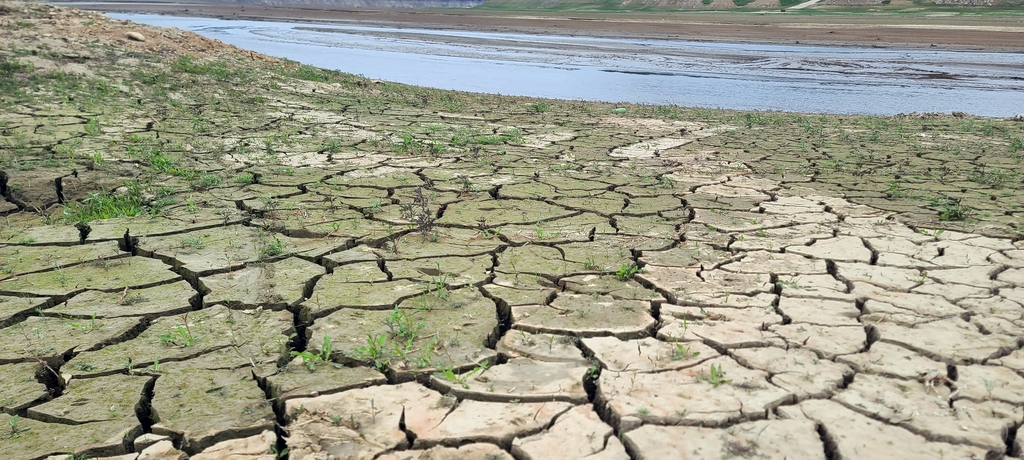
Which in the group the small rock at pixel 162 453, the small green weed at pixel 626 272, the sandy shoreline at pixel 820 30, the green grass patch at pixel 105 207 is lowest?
the small rock at pixel 162 453

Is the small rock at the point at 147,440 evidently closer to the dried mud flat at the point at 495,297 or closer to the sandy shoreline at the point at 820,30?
the dried mud flat at the point at 495,297

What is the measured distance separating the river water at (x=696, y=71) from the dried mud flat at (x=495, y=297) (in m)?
5.97

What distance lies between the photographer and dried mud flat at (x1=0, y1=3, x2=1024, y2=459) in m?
2.30

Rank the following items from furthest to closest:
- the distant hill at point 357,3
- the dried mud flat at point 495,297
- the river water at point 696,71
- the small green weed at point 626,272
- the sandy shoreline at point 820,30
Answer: the distant hill at point 357,3, the sandy shoreline at point 820,30, the river water at point 696,71, the small green weed at point 626,272, the dried mud flat at point 495,297

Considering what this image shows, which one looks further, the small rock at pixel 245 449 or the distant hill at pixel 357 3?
the distant hill at pixel 357 3

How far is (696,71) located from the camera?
17562mm

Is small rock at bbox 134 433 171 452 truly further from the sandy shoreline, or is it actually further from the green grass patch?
the sandy shoreline

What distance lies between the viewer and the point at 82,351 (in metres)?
2.74

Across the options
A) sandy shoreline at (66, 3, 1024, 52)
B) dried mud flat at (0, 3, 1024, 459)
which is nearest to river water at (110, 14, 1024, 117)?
sandy shoreline at (66, 3, 1024, 52)

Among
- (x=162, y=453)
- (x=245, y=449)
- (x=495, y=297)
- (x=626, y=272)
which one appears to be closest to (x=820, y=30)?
(x=626, y=272)

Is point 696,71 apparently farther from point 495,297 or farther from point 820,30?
point 820,30

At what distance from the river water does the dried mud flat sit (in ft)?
19.6

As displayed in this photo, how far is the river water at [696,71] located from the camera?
12586 mm

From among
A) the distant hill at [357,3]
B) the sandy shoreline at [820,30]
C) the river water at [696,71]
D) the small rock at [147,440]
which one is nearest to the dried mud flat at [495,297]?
the small rock at [147,440]
